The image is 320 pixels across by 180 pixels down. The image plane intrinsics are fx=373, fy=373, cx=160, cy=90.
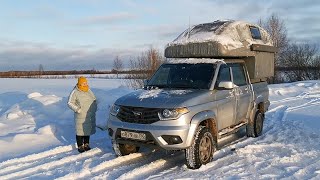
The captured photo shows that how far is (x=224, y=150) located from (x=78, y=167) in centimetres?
294

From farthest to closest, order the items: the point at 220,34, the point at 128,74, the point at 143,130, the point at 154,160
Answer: the point at 128,74 < the point at 220,34 < the point at 154,160 < the point at 143,130

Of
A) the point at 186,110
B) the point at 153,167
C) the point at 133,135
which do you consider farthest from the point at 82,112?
the point at 186,110

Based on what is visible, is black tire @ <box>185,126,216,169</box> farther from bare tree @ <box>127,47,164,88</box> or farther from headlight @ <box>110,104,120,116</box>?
bare tree @ <box>127,47,164,88</box>

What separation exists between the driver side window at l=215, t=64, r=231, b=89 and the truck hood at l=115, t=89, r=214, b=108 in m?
0.56

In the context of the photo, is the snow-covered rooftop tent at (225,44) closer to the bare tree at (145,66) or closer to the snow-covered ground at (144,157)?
the snow-covered ground at (144,157)

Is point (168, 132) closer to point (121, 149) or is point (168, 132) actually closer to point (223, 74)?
point (121, 149)

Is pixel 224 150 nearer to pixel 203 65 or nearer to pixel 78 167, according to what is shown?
pixel 203 65

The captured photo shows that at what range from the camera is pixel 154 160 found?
6.94 metres

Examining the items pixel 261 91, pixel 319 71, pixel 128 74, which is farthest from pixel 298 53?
pixel 261 91

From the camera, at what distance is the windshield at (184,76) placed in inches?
281

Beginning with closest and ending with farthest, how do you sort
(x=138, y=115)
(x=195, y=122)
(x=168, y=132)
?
(x=168, y=132) < (x=195, y=122) < (x=138, y=115)

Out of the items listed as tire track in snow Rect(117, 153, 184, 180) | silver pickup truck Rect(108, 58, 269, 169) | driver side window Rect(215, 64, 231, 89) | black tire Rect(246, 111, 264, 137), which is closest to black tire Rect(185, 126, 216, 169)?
silver pickup truck Rect(108, 58, 269, 169)

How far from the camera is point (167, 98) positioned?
6.26 m

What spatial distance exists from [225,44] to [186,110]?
237 centimetres
